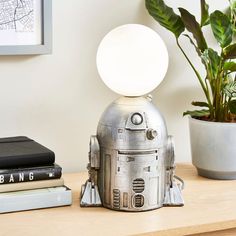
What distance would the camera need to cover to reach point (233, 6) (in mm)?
1748

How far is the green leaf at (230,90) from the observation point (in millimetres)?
1580

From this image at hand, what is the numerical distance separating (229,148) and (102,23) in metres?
0.48

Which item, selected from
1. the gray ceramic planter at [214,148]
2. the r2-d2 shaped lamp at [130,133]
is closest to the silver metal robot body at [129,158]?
the r2-d2 shaped lamp at [130,133]

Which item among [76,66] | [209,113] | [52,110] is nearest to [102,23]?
[76,66]

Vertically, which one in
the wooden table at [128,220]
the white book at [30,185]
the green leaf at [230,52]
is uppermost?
the green leaf at [230,52]

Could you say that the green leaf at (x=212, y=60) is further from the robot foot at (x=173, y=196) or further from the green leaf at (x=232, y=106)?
the robot foot at (x=173, y=196)

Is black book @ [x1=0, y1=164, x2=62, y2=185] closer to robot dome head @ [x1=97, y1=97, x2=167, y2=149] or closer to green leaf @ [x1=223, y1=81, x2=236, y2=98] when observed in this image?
robot dome head @ [x1=97, y1=97, x2=167, y2=149]

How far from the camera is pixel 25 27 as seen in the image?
5.09 feet

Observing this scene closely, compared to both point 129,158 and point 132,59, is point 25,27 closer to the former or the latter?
point 132,59

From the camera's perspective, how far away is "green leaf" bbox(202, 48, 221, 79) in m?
1.57

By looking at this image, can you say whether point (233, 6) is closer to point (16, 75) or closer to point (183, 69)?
point (183, 69)

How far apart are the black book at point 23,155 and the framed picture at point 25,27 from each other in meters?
0.25

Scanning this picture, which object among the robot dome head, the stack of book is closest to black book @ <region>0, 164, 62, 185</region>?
the stack of book

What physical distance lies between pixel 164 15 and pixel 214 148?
38cm
